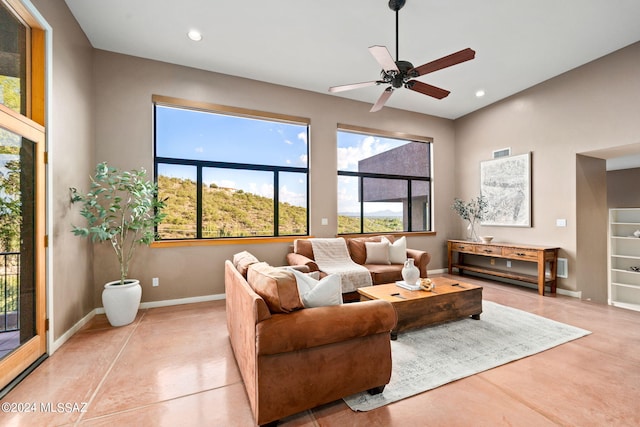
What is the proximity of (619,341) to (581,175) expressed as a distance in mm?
2592

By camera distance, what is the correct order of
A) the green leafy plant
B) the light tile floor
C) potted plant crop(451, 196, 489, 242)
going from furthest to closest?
potted plant crop(451, 196, 489, 242)
the green leafy plant
the light tile floor

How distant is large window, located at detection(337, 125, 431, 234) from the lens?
496 cm

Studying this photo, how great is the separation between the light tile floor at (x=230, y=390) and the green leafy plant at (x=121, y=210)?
1034 millimetres

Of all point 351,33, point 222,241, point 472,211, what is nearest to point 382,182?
point 472,211

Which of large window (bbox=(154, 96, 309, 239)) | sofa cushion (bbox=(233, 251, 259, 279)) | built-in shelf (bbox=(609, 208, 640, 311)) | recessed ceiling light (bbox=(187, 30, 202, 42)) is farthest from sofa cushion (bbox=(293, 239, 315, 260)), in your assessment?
built-in shelf (bbox=(609, 208, 640, 311))

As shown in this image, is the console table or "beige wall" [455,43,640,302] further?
the console table

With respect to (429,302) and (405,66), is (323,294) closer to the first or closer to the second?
(429,302)

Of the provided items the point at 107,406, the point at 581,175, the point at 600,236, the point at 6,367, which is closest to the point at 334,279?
the point at 107,406

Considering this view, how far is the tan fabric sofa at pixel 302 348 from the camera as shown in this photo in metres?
1.45

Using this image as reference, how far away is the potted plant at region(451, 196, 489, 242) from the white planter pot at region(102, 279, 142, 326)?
5.63 metres

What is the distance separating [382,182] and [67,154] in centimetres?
459

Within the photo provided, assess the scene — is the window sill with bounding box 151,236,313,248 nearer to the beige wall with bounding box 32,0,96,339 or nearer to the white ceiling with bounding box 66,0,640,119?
the beige wall with bounding box 32,0,96,339

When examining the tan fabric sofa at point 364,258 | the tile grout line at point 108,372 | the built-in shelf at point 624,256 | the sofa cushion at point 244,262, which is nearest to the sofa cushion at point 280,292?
the sofa cushion at point 244,262

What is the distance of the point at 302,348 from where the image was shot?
59.3 inches
